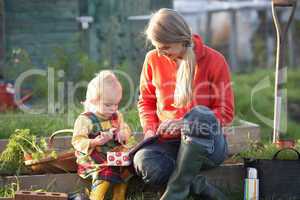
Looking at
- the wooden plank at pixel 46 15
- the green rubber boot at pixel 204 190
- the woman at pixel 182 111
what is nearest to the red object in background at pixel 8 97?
the wooden plank at pixel 46 15

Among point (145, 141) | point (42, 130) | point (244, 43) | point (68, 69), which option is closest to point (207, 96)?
point (145, 141)

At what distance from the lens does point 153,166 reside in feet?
13.3

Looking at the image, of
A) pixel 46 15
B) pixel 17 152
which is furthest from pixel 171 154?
pixel 46 15

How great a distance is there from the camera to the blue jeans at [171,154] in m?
3.95

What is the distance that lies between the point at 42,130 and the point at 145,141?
1.38m

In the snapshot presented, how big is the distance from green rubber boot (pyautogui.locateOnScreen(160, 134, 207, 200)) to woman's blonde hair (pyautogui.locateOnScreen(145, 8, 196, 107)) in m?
0.35

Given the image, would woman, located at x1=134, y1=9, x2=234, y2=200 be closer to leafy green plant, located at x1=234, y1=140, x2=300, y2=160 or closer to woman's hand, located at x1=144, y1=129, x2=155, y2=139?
woman's hand, located at x1=144, y1=129, x2=155, y2=139

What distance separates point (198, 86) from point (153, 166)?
57cm

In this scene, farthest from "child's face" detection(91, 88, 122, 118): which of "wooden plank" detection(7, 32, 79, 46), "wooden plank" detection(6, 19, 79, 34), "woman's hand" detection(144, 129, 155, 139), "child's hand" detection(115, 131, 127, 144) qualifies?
"wooden plank" detection(6, 19, 79, 34)

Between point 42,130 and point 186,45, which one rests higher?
point 186,45

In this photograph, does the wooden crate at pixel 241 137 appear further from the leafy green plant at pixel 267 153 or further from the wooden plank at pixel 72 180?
the wooden plank at pixel 72 180

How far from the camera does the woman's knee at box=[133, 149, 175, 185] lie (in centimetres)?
407

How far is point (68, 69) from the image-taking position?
784cm

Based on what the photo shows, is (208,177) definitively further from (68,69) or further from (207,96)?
(68,69)
